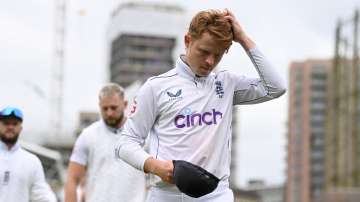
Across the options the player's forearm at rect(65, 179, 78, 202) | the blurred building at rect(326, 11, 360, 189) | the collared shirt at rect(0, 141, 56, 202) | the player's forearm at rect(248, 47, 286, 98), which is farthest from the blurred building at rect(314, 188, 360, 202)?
the player's forearm at rect(248, 47, 286, 98)

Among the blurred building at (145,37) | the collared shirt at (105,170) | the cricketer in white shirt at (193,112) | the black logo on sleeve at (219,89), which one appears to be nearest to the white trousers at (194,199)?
the cricketer in white shirt at (193,112)

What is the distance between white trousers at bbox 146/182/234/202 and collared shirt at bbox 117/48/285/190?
0.06 m

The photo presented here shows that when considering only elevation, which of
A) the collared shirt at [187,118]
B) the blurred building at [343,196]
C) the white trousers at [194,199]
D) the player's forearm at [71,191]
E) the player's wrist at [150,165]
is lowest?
the blurred building at [343,196]

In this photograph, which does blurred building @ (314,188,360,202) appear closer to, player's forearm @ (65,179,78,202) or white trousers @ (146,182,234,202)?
player's forearm @ (65,179,78,202)

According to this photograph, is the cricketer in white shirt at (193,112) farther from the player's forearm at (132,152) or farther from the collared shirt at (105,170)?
the collared shirt at (105,170)

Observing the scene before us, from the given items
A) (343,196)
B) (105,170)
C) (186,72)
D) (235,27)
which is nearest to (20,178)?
(105,170)

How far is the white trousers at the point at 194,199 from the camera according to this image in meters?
5.86

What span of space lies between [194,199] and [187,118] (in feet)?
1.61

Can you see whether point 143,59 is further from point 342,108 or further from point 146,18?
point 342,108

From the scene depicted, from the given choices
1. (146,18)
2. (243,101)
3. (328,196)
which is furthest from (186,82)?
(146,18)

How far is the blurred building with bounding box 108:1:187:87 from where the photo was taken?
607ft

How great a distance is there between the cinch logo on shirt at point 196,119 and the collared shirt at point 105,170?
348cm

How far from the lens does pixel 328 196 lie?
45781mm

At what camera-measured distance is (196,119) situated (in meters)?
5.83
